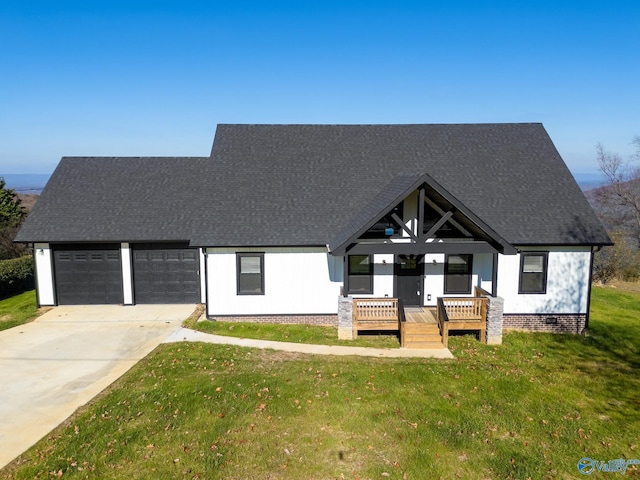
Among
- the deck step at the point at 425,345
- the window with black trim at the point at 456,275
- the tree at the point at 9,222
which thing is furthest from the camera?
the tree at the point at 9,222

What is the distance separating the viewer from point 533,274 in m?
14.9

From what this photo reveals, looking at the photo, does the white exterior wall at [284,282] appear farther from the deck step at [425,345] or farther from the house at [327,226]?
the deck step at [425,345]

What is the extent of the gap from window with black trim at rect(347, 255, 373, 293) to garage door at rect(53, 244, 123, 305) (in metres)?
9.57

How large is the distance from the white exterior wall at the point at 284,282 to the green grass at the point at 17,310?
7105 millimetres

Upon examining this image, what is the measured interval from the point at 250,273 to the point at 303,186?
165 inches

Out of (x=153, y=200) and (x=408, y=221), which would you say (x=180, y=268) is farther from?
(x=408, y=221)

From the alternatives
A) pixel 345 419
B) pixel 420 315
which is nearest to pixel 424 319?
pixel 420 315

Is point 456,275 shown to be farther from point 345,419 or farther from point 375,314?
point 345,419

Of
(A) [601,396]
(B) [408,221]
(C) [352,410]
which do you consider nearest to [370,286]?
(B) [408,221]

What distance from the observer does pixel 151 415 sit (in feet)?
28.8

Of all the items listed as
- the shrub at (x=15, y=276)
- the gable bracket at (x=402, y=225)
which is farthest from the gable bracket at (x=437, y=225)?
the shrub at (x=15, y=276)

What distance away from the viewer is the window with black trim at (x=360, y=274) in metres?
15.0

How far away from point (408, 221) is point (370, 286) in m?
2.72

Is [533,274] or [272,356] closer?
[272,356]
